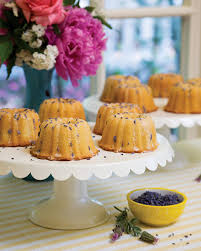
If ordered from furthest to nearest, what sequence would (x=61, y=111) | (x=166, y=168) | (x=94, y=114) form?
(x=166, y=168)
(x=94, y=114)
(x=61, y=111)

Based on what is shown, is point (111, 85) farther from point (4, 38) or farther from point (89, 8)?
point (4, 38)

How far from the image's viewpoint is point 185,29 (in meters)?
2.47

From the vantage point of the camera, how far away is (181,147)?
2115 mm

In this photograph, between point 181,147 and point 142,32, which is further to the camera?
point 142,32

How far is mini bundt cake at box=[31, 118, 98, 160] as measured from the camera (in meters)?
1.21

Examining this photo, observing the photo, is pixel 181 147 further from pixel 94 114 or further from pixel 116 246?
pixel 116 246

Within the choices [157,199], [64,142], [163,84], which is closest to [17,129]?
[64,142]

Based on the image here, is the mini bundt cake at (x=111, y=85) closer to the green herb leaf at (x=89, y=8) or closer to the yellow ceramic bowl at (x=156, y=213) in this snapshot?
the green herb leaf at (x=89, y=8)

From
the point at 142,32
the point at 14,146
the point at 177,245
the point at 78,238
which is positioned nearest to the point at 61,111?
the point at 14,146

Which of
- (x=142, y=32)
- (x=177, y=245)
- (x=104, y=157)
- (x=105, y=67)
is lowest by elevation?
(x=177, y=245)

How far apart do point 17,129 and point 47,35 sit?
361 mm

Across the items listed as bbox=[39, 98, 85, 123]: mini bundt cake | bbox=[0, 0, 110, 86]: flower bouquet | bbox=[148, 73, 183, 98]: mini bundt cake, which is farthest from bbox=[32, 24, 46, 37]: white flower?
bbox=[148, 73, 183, 98]: mini bundt cake

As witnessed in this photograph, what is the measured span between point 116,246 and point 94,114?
63 cm

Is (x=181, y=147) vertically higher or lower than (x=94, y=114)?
lower
